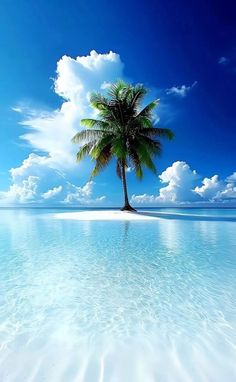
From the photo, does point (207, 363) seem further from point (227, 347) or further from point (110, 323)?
point (110, 323)

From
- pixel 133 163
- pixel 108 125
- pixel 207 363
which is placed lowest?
pixel 207 363

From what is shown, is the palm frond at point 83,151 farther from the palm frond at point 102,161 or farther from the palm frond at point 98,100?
the palm frond at point 98,100

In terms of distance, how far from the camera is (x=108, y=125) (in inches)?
645

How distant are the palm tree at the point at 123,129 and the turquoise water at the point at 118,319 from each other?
40.7 feet

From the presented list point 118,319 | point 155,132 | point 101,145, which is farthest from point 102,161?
point 118,319

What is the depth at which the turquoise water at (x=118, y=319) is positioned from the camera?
60.2 inches

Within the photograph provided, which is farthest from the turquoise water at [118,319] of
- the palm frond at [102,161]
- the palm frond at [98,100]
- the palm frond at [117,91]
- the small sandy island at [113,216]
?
the palm frond at [117,91]

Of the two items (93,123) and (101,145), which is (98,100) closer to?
(93,123)

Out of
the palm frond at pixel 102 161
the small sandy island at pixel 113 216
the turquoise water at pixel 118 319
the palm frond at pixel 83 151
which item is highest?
the palm frond at pixel 83 151

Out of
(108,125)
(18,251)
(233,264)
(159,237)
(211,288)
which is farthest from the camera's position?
(108,125)

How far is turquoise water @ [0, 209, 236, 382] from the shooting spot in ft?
5.02

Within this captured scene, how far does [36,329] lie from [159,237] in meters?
5.07

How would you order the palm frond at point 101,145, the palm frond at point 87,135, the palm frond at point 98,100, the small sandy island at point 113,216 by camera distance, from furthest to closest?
the palm frond at point 87,135
the palm frond at point 98,100
the palm frond at point 101,145
the small sandy island at point 113,216

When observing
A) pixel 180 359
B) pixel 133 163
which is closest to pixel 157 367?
pixel 180 359
